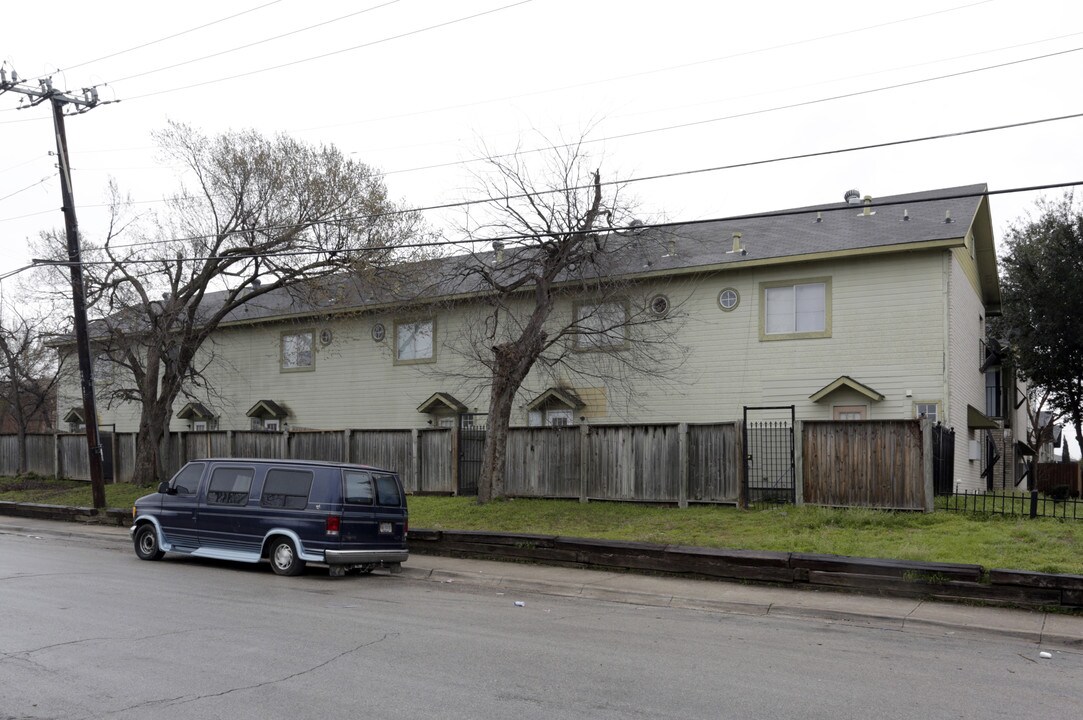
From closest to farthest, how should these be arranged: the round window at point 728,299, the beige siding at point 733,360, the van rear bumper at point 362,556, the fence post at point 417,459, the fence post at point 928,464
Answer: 1. the van rear bumper at point 362,556
2. the fence post at point 928,464
3. the beige siding at point 733,360
4. the fence post at point 417,459
5. the round window at point 728,299

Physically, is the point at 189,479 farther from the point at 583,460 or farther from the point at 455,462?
the point at 583,460

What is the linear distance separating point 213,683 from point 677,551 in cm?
849

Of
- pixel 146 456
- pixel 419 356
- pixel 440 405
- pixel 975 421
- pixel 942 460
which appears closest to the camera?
pixel 942 460

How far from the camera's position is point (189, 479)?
16109 mm

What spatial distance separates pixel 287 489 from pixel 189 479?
7.71 feet

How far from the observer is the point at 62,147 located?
2394 cm

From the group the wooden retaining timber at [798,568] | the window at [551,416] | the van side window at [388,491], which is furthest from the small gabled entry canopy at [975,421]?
the van side window at [388,491]

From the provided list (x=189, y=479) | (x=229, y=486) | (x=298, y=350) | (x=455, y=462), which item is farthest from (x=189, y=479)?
(x=298, y=350)

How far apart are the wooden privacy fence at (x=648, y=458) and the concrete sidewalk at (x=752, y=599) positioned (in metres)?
4.52

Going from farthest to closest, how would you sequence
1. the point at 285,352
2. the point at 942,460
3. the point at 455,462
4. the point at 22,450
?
the point at 22,450, the point at 285,352, the point at 455,462, the point at 942,460

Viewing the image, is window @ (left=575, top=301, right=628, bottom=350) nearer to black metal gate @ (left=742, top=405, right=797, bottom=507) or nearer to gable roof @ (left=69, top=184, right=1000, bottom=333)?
gable roof @ (left=69, top=184, right=1000, bottom=333)

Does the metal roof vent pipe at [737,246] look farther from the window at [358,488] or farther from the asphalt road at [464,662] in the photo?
the asphalt road at [464,662]

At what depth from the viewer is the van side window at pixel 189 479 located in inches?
630

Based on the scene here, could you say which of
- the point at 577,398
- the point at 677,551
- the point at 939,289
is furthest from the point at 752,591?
the point at 577,398
